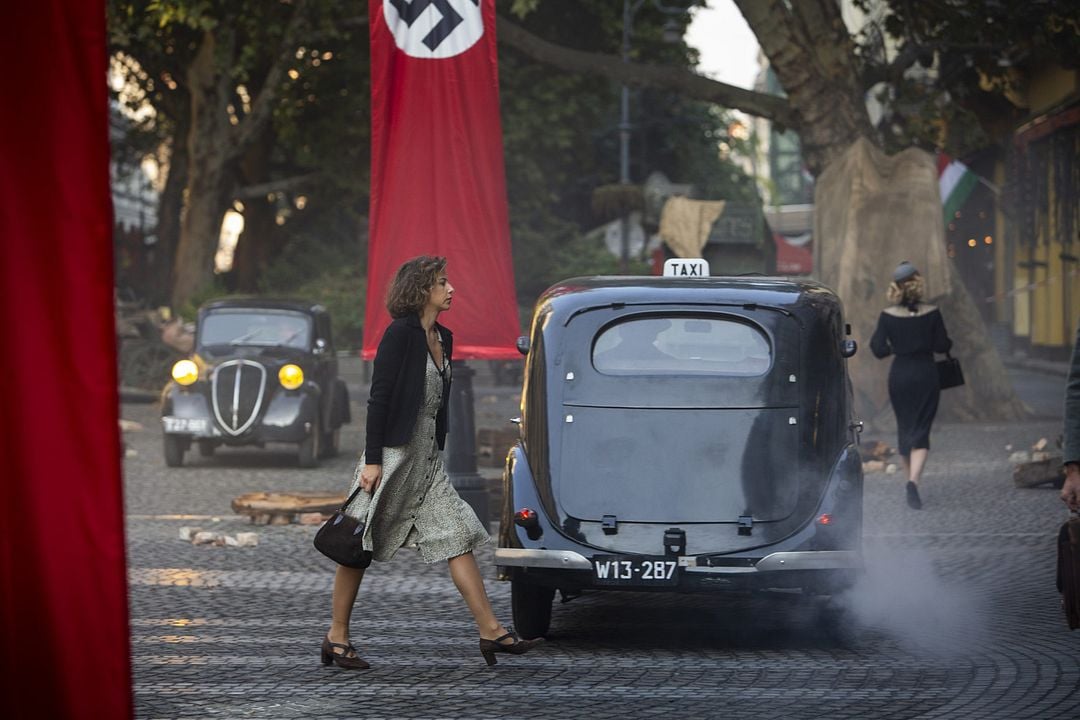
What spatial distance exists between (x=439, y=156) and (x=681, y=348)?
13.4 feet

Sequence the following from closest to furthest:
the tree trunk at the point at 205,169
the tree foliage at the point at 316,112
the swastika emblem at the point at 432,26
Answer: the swastika emblem at the point at 432,26 < the tree foliage at the point at 316,112 < the tree trunk at the point at 205,169

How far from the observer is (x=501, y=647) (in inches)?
286

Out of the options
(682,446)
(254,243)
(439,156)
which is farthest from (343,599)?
(254,243)

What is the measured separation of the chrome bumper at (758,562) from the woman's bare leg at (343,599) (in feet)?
2.67

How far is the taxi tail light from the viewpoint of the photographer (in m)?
7.66

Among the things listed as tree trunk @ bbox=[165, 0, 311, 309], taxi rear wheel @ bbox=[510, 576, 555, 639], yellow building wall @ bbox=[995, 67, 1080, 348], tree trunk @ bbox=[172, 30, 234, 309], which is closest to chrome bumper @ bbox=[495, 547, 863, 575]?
taxi rear wheel @ bbox=[510, 576, 555, 639]

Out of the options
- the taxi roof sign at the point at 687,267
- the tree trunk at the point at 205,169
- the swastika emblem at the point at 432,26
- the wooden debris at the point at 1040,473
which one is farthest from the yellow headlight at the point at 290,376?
the tree trunk at the point at 205,169

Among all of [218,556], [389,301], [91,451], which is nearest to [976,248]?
[218,556]

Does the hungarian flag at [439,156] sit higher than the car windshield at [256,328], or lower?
higher

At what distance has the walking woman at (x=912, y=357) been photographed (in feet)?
43.5

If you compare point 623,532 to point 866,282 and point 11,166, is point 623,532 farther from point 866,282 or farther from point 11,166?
point 866,282

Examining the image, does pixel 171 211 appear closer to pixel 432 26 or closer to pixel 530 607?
pixel 432 26

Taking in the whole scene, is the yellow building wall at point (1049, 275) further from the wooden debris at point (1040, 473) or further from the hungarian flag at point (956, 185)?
the wooden debris at point (1040, 473)

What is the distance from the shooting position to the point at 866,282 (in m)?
20.9
